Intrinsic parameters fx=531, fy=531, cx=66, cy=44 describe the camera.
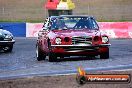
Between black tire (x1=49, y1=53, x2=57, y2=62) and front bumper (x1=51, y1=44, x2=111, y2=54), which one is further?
black tire (x1=49, y1=53, x2=57, y2=62)

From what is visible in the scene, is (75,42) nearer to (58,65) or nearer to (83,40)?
(83,40)

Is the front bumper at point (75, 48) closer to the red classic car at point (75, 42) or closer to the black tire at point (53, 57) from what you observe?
the red classic car at point (75, 42)

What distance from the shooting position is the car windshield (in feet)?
52.0

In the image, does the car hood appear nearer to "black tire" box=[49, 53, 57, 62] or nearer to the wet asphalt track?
Result: "black tire" box=[49, 53, 57, 62]

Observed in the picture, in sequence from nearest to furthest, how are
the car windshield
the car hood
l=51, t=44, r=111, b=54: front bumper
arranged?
l=51, t=44, r=111, b=54: front bumper → the car hood → the car windshield

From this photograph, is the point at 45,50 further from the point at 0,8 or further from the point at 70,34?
the point at 0,8

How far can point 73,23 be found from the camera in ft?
52.5

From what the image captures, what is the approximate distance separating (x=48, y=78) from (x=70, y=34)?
553 centimetres

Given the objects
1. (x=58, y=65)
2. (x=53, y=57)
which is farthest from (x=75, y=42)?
(x=58, y=65)

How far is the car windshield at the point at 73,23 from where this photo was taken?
15.8 m

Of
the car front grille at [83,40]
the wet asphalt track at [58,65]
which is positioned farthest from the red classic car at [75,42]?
the wet asphalt track at [58,65]

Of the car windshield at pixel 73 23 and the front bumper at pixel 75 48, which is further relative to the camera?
the car windshield at pixel 73 23

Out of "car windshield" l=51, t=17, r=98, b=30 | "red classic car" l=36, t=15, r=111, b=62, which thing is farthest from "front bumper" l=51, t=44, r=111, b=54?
"car windshield" l=51, t=17, r=98, b=30

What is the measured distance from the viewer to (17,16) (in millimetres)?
49562
